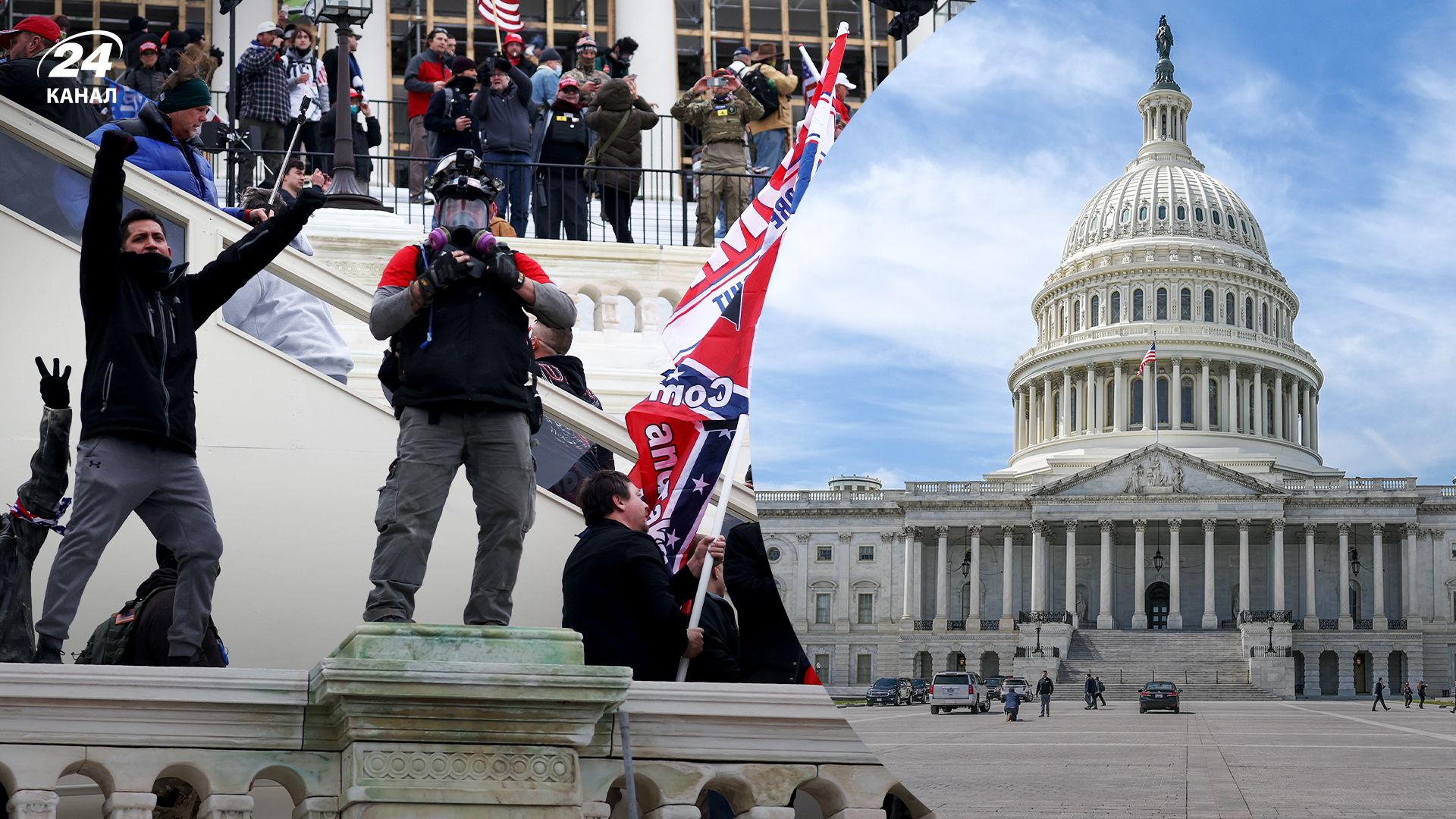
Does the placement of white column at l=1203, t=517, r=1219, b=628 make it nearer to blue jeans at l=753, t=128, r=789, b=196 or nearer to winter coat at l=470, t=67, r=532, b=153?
blue jeans at l=753, t=128, r=789, b=196

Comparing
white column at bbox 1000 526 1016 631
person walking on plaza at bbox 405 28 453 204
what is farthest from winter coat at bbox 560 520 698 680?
person walking on plaza at bbox 405 28 453 204

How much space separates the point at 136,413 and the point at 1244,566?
412 centimetres

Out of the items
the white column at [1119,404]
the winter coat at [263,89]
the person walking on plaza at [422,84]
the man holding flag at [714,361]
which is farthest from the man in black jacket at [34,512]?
the person walking on plaza at [422,84]

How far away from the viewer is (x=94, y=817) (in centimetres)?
628

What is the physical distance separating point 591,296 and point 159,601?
9.39 m

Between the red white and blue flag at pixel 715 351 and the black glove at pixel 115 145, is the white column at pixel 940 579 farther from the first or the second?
the black glove at pixel 115 145

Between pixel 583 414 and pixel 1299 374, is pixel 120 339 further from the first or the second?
pixel 1299 374

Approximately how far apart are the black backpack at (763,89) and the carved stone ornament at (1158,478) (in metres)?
8.39

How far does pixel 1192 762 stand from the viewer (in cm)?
241

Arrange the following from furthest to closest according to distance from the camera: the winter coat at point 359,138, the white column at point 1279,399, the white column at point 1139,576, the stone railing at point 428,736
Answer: the winter coat at point 359,138, the stone railing at point 428,736, the white column at point 1139,576, the white column at point 1279,399

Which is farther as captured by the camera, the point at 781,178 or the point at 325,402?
the point at 325,402

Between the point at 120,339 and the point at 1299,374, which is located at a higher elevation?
the point at 120,339

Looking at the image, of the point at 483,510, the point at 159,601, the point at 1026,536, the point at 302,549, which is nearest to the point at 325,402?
the point at 302,549

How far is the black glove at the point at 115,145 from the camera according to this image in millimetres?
5723
